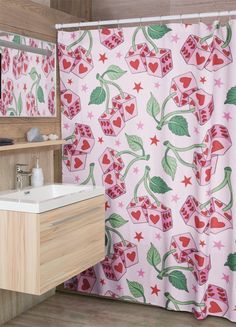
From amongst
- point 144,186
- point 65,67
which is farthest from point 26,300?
point 65,67

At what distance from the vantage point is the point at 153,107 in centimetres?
328

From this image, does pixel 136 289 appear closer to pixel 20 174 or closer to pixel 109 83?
pixel 20 174

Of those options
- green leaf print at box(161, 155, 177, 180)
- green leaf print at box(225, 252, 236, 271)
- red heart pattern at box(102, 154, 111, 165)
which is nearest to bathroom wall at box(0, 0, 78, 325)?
red heart pattern at box(102, 154, 111, 165)

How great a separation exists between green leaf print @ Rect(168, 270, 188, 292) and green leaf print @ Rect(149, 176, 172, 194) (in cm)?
55

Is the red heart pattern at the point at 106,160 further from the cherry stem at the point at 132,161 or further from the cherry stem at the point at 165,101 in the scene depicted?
the cherry stem at the point at 165,101

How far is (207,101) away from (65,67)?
105cm

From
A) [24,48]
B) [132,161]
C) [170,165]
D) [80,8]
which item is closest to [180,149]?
[170,165]

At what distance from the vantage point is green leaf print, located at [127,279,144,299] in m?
3.45

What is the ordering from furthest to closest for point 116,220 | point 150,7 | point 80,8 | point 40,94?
point 80,8 → point 150,7 → point 116,220 → point 40,94

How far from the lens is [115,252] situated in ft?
11.5

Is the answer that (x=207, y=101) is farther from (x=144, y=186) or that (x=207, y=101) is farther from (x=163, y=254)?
(x=163, y=254)

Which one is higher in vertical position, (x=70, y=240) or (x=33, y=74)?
(x=33, y=74)

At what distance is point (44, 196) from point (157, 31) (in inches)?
51.0

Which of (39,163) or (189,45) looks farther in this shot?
(39,163)
